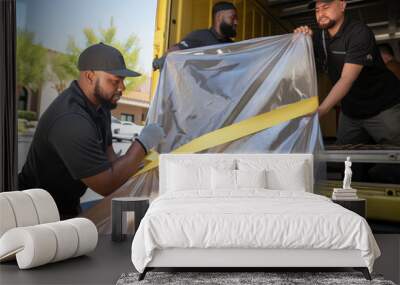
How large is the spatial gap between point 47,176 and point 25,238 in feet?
5.46

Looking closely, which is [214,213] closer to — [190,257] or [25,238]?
[190,257]

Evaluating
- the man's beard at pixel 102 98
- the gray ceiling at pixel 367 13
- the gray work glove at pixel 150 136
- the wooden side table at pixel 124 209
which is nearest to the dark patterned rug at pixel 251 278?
the wooden side table at pixel 124 209

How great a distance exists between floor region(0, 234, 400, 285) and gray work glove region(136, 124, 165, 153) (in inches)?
43.9

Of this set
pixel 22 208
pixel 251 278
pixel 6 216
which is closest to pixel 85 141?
pixel 22 208

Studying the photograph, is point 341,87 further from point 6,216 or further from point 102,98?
point 6,216

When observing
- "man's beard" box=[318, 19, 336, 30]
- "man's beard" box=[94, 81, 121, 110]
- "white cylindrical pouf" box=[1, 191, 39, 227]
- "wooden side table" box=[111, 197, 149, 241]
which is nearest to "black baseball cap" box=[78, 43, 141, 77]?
"man's beard" box=[94, 81, 121, 110]

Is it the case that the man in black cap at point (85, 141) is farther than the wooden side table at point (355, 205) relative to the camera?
Yes

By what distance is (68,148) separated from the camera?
4.52m

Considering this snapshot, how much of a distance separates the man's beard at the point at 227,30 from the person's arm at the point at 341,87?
3.48 ft

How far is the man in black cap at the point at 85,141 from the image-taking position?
4.51 meters

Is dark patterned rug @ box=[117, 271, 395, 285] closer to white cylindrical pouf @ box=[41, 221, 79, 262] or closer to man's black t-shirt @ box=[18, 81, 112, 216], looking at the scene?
white cylindrical pouf @ box=[41, 221, 79, 262]

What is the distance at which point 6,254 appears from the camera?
3.11 meters

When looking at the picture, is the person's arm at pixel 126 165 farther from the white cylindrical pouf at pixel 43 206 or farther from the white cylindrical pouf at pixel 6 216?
the white cylindrical pouf at pixel 6 216

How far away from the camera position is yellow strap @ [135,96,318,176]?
4312 mm
